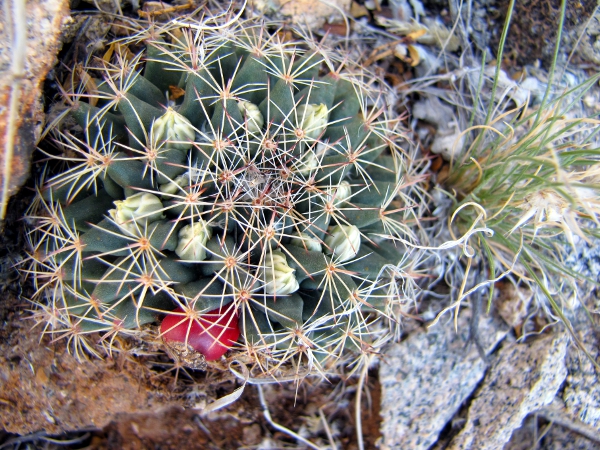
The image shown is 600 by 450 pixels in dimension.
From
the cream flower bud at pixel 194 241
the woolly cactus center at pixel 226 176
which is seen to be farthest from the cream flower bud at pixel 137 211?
the woolly cactus center at pixel 226 176

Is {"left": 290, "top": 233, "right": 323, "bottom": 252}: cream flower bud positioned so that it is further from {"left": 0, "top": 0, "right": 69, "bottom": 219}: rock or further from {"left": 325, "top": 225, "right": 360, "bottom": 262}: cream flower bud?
{"left": 0, "top": 0, "right": 69, "bottom": 219}: rock

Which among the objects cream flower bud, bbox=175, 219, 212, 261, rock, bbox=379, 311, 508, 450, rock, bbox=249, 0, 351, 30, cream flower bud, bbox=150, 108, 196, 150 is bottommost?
rock, bbox=379, 311, 508, 450

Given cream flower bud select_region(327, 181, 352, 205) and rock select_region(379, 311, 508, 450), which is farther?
rock select_region(379, 311, 508, 450)

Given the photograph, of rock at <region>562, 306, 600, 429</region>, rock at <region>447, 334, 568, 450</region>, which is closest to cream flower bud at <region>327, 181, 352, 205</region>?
rock at <region>447, 334, 568, 450</region>

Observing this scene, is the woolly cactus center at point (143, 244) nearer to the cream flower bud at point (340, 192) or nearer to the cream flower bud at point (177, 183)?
the cream flower bud at point (177, 183)

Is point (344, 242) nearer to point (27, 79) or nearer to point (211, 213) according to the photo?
point (211, 213)

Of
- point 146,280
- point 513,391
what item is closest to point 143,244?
point 146,280
